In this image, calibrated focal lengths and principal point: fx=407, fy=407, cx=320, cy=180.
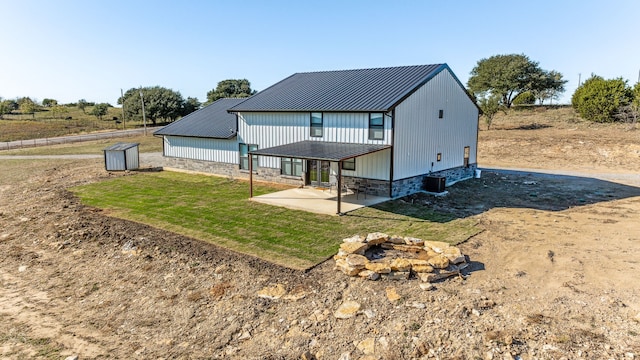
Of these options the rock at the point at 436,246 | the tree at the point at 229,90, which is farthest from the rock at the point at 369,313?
the tree at the point at 229,90

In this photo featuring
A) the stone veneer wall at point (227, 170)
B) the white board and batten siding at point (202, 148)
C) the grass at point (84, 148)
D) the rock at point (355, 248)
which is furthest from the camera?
the grass at point (84, 148)

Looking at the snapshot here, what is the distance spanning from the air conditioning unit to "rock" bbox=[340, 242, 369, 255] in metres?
9.71

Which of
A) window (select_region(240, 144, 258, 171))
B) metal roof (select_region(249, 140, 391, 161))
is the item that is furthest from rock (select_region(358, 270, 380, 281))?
window (select_region(240, 144, 258, 171))

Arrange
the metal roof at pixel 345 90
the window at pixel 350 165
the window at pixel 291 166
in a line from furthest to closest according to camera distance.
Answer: the window at pixel 291 166, the window at pixel 350 165, the metal roof at pixel 345 90

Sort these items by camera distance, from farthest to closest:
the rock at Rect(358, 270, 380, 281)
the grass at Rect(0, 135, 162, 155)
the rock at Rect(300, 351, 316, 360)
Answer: the grass at Rect(0, 135, 162, 155) → the rock at Rect(358, 270, 380, 281) → the rock at Rect(300, 351, 316, 360)

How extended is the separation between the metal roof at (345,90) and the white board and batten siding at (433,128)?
659 mm

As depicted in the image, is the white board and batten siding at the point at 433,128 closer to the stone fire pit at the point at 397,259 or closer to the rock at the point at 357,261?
the stone fire pit at the point at 397,259

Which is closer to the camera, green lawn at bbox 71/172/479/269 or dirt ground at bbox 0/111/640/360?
dirt ground at bbox 0/111/640/360

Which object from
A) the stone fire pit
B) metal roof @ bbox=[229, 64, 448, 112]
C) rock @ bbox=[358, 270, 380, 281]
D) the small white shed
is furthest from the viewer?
the small white shed

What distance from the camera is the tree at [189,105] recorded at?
69.8 m

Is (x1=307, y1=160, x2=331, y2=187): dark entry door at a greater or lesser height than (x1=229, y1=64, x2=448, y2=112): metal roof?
lesser

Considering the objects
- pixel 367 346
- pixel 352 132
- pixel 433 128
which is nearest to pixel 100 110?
pixel 352 132

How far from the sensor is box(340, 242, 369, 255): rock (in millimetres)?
10682

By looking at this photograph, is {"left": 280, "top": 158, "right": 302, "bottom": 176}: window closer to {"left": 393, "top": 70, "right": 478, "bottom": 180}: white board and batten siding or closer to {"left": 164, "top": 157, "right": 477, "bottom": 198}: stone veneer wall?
{"left": 164, "top": 157, "right": 477, "bottom": 198}: stone veneer wall
